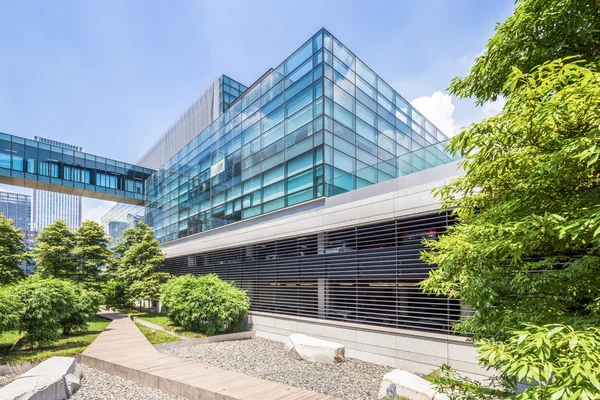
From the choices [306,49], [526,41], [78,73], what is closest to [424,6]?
[526,41]

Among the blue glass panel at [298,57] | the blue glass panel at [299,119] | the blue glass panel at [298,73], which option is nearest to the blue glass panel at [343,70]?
the blue glass panel at [298,73]

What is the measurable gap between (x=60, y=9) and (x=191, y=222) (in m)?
14.9

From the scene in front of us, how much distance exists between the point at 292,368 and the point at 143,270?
1670 centimetres

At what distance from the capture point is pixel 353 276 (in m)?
11.7

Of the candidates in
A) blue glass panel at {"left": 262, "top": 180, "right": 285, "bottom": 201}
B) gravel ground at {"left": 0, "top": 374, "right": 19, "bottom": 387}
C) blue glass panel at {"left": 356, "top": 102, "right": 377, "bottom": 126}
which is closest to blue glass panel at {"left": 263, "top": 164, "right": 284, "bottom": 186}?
blue glass panel at {"left": 262, "top": 180, "right": 285, "bottom": 201}

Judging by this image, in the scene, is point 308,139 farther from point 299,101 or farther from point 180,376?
point 180,376

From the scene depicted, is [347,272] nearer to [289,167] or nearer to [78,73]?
[289,167]

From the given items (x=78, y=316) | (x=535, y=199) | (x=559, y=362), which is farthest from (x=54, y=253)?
(x=559, y=362)

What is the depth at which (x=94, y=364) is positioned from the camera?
32.7 feet

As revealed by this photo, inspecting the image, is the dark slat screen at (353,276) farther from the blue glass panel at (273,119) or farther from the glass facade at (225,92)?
the glass facade at (225,92)

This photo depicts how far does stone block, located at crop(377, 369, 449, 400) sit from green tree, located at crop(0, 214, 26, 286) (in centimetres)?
2121

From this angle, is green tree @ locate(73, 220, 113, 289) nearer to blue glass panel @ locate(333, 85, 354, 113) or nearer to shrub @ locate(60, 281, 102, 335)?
shrub @ locate(60, 281, 102, 335)

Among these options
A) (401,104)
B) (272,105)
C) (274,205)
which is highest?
(401,104)

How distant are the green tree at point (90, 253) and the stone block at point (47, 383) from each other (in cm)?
1590
